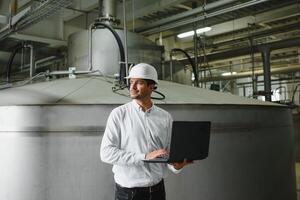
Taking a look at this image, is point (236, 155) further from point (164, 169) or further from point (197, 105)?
point (164, 169)

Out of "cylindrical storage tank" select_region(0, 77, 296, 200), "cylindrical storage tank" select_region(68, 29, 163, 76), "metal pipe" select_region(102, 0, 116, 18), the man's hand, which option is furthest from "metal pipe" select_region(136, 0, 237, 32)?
the man's hand

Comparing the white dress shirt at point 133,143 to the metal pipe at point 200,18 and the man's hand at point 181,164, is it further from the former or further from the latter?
the metal pipe at point 200,18

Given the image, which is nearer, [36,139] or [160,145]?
[160,145]

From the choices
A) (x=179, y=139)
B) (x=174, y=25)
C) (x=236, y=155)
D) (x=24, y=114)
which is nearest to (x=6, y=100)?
(x=24, y=114)

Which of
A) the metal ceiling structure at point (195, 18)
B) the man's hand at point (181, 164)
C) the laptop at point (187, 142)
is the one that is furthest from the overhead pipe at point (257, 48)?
the man's hand at point (181, 164)

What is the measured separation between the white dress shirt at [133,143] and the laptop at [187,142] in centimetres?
9

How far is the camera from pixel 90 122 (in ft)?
5.98

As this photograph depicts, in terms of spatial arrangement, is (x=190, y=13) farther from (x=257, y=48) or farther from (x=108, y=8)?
(x=257, y=48)

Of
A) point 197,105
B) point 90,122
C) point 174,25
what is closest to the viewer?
point 90,122

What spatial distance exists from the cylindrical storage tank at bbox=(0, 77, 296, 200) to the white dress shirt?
63cm

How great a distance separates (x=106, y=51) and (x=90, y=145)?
1115 millimetres

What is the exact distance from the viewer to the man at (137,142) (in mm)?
1176

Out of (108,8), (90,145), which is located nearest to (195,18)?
(108,8)

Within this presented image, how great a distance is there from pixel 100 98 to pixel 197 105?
1.95 feet
